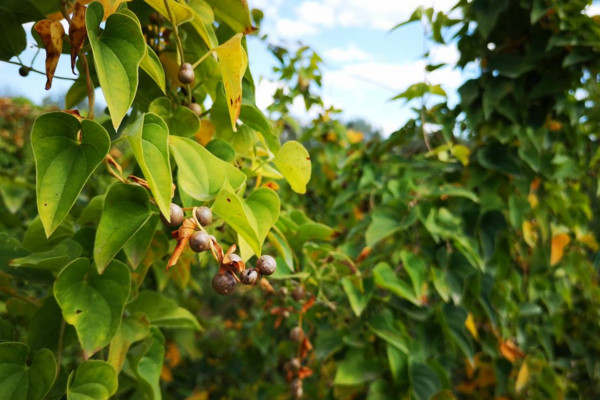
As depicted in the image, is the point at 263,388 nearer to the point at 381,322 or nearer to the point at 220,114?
the point at 381,322

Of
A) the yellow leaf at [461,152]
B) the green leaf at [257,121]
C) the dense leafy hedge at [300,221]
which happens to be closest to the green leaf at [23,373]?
the dense leafy hedge at [300,221]

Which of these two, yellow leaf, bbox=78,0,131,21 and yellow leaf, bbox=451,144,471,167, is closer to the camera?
yellow leaf, bbox=78,0,131,21

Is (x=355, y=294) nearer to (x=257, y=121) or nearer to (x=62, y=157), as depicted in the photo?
(x=257, y=121)

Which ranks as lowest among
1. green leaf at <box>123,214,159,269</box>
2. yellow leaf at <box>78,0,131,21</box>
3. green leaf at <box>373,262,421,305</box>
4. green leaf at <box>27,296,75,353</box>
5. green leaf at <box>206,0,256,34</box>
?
green leaf at <box>27,296,75,353</box>

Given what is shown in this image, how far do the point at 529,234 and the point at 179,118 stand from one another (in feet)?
3.28

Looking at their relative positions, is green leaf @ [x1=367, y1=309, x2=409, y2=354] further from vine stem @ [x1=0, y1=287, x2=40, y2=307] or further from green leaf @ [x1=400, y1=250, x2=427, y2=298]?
vine stem @ [x1=0, y1=287, x2=40, y2=307]

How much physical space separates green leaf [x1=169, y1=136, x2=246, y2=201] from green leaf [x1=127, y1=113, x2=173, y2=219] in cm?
4

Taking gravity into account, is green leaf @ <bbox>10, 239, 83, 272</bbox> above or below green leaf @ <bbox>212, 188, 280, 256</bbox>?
below

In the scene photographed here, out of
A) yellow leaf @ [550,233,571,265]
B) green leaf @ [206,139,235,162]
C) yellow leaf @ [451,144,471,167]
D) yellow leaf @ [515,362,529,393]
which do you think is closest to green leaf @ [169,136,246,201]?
green leaf @ [206,139,235,162]

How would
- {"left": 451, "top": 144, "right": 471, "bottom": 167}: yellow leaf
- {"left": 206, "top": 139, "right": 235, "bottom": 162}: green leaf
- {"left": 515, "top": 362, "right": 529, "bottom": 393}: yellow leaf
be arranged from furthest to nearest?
{"left": 515, "top": 362, "right": 529, "bottom": 393}: yellow leaf
{"left": 451, "top": 144, "right": 471, "bottom": 167}: yellow leaf
{"left": 206, "top": 139, "right": 235, "bottom": 162}: green leaf

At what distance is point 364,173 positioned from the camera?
1.24 meters

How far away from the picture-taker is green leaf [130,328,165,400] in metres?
Result: 0.59

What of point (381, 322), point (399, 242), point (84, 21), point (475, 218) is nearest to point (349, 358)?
point (381, 322)

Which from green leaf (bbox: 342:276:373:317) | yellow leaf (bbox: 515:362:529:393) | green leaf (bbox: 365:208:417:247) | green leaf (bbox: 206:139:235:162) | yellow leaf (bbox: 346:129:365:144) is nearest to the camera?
green leaf (bbox: 206:139:235:162)
